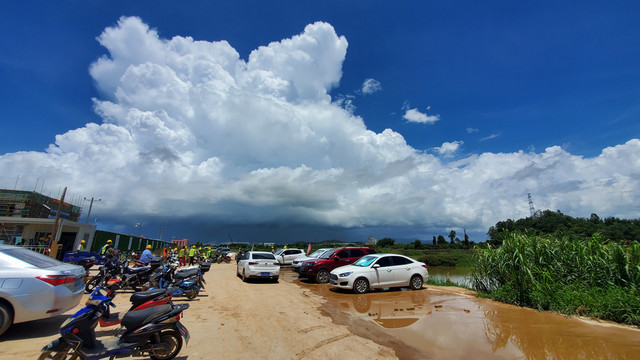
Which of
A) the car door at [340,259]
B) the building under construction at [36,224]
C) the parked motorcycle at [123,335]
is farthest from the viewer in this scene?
the building under construction at [36,224]

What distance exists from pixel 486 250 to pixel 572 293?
305 centimetres

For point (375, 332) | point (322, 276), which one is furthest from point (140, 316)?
point (322, 276)

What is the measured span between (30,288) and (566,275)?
1406cm

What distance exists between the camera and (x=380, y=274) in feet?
37.9

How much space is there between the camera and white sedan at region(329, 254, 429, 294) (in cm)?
1128

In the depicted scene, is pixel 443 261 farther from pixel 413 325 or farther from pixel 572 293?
pixel 413 325

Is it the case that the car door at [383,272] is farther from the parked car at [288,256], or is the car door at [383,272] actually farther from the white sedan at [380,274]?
the parked car at [288,256]

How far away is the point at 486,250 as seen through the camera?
36.8 feet

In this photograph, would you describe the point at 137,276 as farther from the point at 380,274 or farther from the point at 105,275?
the point at 380,274

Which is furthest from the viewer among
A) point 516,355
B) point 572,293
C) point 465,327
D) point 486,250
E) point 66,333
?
point 486,250

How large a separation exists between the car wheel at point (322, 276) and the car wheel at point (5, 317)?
11303 mm

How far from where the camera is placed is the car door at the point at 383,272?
1152cm

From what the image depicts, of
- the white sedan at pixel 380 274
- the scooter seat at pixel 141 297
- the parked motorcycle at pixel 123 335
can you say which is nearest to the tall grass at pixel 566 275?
the white sedan at pixel 380 274

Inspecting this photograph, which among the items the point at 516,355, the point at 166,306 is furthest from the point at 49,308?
the point at 516,355
